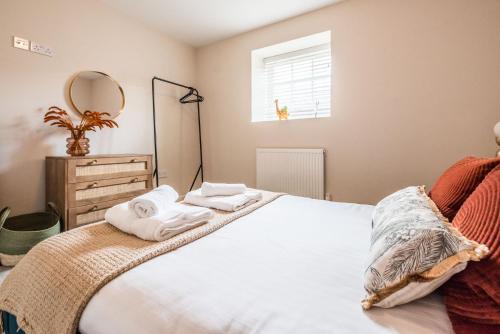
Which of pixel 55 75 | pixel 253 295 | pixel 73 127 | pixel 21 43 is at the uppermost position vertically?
pixel 21 43

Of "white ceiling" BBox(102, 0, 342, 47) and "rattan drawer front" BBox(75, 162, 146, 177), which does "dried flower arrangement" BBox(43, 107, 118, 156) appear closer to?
"rattan drawer front" BBox(75, 162, 146, 177)

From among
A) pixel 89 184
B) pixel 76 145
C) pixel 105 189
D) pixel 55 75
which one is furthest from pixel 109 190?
pixel 55 75

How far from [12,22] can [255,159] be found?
263cm

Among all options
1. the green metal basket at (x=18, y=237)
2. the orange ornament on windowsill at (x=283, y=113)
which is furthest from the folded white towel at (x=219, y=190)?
the orange ornament on windowsill at (x=283, y=113)

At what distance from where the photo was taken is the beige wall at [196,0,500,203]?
2.03m

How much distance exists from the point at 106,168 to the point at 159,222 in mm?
1568

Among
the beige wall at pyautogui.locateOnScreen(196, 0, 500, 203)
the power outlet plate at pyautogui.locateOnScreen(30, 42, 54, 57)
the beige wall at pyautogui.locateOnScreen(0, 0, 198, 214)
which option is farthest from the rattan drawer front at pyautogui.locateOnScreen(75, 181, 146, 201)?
the beige wall at pyautogui.locateOnScreen(196, 0, 500, 203)

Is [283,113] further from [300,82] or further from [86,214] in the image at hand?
[86,214]

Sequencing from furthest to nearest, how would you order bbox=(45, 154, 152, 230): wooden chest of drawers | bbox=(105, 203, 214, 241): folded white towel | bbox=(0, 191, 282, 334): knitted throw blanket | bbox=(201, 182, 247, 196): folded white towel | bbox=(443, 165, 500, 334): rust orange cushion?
bbox=(45, 154, 152, 230): wooden chest of drawers
bbox=(201, 182, 247, 196): folded white towel
bbox=(105, 203, 214, 241): folded white towel
bbox=(0, 191, 282, 334): knitted throw blanket
bbox=(443, 165, 500, 334): rust orange cushion

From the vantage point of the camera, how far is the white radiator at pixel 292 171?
2730 mm

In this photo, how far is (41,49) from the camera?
2.18 metres

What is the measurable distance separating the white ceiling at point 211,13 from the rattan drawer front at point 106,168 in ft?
5.43

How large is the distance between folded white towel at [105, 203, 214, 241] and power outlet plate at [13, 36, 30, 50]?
198 cm

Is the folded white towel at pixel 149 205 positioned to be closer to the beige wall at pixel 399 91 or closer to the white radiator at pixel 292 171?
the white radiator at pixel 292 171
